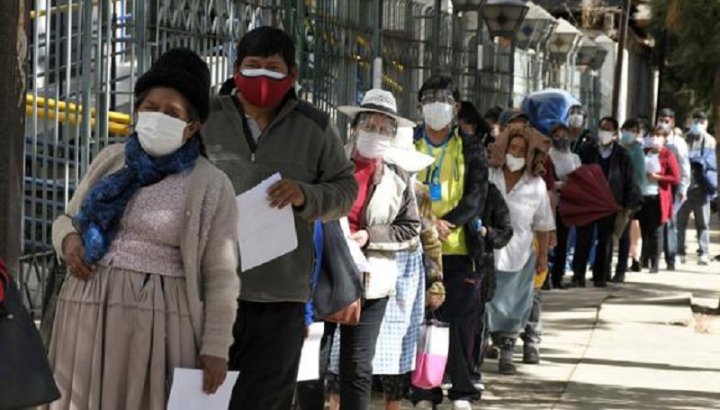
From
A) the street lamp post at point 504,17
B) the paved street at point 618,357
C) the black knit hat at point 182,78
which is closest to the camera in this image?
the black knit hat at point 182,78

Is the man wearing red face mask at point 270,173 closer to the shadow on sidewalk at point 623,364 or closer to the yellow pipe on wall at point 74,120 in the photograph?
the yellow pipe on wall at point 74,120

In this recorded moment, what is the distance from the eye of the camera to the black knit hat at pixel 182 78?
595 centimetres

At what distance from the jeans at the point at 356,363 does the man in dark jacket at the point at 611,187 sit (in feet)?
36.6

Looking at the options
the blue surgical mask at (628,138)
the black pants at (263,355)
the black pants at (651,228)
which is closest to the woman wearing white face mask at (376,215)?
the black pants at (263,355)

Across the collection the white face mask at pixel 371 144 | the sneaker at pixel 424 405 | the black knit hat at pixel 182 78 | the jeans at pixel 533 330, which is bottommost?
the sneaker at pixel 424 405

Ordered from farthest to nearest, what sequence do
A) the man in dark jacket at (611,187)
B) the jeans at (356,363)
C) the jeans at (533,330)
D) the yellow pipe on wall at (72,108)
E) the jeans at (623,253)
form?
the jeans at (623,253) < the man in dark jacket at (611,187) < the jeans at (533,330) < the yellow pipe on wall at (72,108) < the jeans at (356,363)

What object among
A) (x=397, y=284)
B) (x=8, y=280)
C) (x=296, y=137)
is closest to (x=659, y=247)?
(x=397, y=284)

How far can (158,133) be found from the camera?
582 cm

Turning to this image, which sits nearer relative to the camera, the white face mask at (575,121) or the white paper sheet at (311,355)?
the white paper sheet at (311,355)

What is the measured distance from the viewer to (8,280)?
5.17 meters

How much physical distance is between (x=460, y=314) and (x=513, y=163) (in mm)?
1923

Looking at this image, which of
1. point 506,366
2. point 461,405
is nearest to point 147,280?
point 461,405

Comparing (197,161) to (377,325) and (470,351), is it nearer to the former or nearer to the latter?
(377,325)

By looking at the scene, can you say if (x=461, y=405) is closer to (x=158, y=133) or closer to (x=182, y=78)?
(x=182, y=78)
